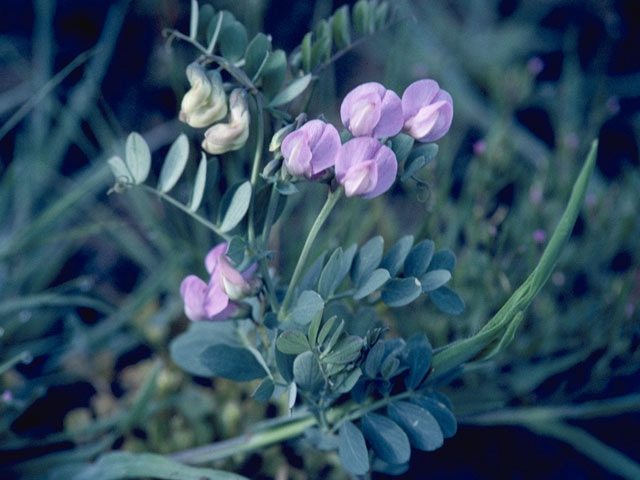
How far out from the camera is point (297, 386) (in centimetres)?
53

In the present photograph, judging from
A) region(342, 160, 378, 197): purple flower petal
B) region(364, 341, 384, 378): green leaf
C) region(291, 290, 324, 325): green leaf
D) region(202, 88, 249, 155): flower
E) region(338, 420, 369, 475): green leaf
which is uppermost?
region(202, 88, 249, 155): flower

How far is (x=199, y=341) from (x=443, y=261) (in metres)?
0.27

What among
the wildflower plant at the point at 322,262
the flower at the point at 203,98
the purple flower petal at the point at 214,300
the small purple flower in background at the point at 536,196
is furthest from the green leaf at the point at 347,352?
the small purple flower in background at the point at 536,196

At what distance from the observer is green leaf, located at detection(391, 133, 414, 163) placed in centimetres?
50

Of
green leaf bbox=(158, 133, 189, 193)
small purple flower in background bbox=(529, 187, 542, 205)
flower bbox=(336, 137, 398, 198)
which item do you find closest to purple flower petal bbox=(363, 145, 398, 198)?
flower bbox=(336, 137, 398, 198)

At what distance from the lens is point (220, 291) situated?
0.53 meters

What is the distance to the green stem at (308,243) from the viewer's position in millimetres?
479

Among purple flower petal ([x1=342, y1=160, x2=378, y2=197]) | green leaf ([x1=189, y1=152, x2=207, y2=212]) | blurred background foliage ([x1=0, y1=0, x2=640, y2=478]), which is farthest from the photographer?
blurred background foliage ([x1=0, y1=0, x2=640, y2=478])

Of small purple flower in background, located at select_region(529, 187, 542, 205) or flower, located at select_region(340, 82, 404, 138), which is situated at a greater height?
flower, located at select_region(340, 82, 404, 138)

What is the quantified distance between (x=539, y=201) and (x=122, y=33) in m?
0.94

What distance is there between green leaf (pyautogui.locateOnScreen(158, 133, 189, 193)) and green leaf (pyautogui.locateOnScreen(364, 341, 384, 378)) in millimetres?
249

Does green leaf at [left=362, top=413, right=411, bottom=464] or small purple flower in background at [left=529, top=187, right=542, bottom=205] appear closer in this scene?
green leaf at [left=362, top=413, right=411, bottom=464]

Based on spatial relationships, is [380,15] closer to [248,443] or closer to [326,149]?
[326,149]

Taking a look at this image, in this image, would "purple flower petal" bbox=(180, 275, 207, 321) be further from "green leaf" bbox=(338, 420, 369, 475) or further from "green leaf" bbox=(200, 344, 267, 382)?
"green leaf" bbox=(338, 420, 369, 475)
